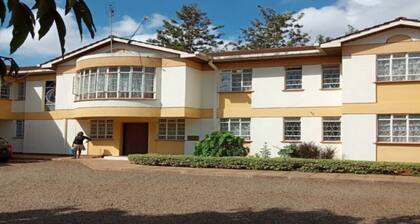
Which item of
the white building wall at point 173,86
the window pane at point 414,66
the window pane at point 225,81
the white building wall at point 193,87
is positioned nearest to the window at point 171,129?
the white building wall at point 193,87

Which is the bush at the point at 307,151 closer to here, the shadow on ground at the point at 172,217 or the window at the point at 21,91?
the shadow on ground at the point at 172,217

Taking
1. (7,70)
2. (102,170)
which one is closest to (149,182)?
(102,170)

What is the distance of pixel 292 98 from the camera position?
79.1ft

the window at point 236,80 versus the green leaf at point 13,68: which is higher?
the window at point 236,80

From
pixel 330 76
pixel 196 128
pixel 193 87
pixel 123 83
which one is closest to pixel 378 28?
pixel 330 76

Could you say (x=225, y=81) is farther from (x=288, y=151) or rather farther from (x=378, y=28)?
(x=378, y=28)

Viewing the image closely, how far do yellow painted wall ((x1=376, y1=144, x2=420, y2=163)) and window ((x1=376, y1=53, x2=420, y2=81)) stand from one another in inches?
110

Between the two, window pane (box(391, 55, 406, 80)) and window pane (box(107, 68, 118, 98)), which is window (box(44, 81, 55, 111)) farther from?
window pane (box(391, 55, 406, 80))

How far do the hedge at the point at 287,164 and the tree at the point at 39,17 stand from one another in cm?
1678

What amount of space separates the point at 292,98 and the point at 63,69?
1327 cm

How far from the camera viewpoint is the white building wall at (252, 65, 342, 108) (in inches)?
925

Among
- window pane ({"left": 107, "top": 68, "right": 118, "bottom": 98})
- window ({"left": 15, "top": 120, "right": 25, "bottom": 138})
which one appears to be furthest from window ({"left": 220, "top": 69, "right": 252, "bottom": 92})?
window ({"left": 15, "top": 120, "right": 25, "bottom": 138})

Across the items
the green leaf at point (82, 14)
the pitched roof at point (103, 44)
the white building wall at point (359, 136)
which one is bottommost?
the white building wall at point (359, 136)

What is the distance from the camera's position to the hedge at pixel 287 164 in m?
17.8
